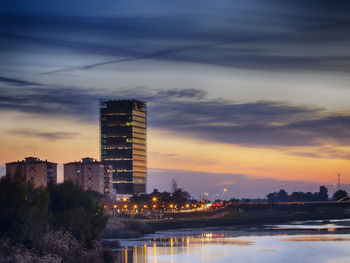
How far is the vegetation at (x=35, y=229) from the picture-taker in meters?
64.6

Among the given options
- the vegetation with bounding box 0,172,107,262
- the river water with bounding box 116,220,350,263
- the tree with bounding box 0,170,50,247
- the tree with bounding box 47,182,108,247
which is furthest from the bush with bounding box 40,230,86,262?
the river water with bounding box 116,220,350,263

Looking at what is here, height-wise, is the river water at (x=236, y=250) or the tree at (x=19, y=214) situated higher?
the tree at (x=19, y=214)

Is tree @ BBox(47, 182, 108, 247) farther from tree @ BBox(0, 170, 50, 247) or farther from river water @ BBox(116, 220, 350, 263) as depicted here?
tree @ BBox(0, 170, 50, 247)

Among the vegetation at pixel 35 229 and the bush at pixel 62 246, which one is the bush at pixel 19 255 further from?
the bush at pixel 62 246

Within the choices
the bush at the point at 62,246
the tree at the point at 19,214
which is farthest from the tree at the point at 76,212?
the tree at the point at 19,214

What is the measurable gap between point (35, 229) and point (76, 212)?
18086mm

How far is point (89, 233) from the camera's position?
89.6 meters

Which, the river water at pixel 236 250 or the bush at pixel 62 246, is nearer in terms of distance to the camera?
the bush at pixel 62 246

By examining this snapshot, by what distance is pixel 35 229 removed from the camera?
226ft

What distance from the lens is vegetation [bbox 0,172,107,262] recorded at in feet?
212

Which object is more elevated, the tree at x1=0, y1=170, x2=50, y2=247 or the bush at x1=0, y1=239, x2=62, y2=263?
the tree at x1=0, y1=170, x2=50, y2=247

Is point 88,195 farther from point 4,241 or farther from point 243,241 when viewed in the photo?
point 243,241

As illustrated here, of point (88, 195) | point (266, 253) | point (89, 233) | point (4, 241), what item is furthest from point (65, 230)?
point (266, 253)

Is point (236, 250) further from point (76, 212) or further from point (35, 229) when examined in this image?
point (35, 229)
